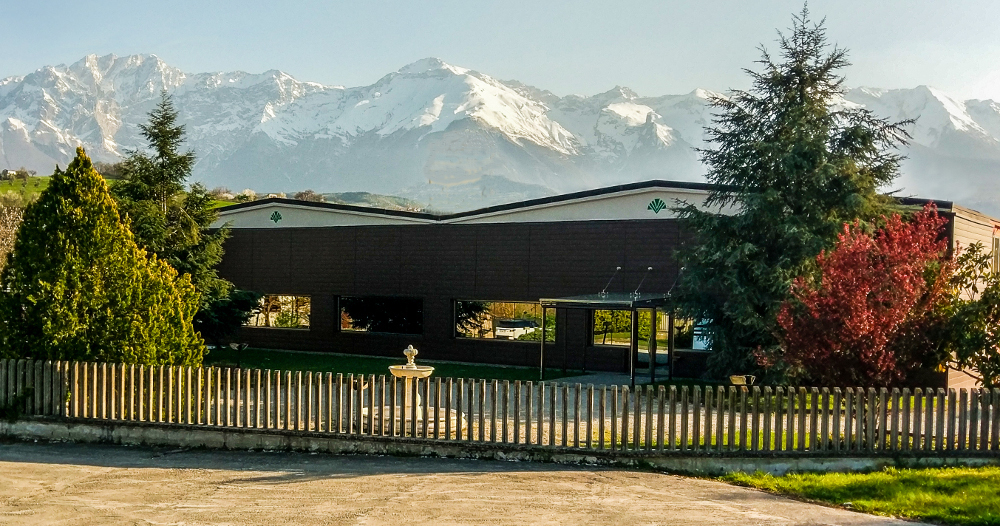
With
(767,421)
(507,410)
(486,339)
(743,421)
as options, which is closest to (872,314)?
(767,421)

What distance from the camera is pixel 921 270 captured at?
1224cm

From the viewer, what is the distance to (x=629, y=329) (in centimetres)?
2539

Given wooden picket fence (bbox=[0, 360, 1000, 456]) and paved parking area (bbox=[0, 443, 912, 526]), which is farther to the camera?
wooden picket fence (bbox=[0, 360, 1000, 456])

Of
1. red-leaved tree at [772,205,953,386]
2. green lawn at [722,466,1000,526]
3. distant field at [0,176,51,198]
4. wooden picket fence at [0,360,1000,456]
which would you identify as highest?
distant field at [0,176,51,198]

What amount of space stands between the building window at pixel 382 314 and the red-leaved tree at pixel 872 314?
17890 mm

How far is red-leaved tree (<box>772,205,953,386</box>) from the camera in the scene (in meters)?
11.7

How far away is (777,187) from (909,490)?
11.1 metres

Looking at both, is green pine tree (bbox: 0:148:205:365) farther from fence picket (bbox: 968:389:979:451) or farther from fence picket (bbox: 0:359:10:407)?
fence picket (bbox: 968:389:979:451)

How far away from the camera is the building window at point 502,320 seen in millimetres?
26797

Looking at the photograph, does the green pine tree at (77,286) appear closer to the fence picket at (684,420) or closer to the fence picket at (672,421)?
the fence picket at (672,421)

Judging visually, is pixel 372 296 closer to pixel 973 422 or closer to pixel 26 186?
pixel 973 422

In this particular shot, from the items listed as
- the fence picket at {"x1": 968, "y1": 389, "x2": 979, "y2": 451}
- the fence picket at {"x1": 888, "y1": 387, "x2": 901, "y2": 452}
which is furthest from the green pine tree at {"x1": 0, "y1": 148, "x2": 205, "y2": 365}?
the fence picket at {"x1": 968, "y1": 389, "x2": 979, "y2": 451}

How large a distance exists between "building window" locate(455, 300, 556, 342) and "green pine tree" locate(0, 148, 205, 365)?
14.6 meters

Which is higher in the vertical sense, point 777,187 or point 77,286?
point 777,187
